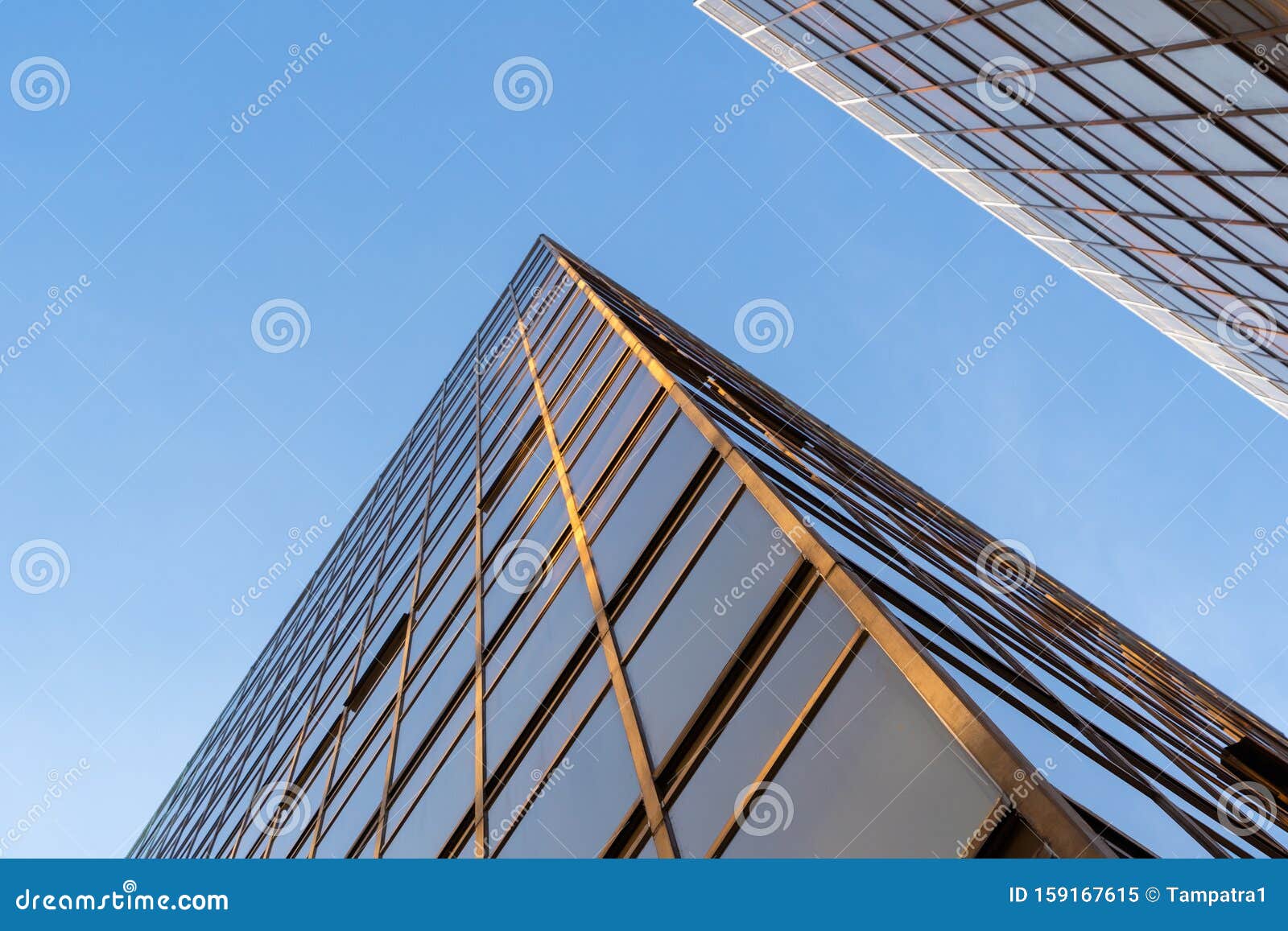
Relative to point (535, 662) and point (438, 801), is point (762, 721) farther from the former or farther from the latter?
point (438, 801)

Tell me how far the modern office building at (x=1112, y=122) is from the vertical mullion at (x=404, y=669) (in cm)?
1358

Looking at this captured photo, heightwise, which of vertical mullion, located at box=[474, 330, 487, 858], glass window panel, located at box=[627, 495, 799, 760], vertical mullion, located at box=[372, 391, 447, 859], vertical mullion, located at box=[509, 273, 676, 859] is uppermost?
glass window panel, located at box=[627, 495, 799, 760]

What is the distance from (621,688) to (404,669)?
23.6 ft

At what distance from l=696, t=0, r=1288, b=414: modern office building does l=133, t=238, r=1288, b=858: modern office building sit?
739 centimetres

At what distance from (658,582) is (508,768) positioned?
2.29 m

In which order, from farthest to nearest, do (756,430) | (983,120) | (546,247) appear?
(546,247)
(983,120)
(756,430)

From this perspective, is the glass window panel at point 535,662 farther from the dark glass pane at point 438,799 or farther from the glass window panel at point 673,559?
the glass window panel at point 673,559

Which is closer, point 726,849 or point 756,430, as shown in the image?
point 726,849

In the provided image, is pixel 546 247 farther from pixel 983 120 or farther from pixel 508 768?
pixel 508 768

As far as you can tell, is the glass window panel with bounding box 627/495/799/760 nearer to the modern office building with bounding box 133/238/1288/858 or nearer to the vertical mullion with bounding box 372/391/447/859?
the modern office building with bounding box 133/238/1288/858

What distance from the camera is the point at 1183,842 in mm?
6004

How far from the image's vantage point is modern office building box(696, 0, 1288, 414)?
44.5ft

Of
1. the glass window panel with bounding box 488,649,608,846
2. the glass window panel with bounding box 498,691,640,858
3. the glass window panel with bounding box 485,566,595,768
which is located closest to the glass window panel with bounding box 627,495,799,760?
the glass window panel with bounding box 498,691,640,858

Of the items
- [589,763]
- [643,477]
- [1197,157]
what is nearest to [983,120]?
[1197,157]
